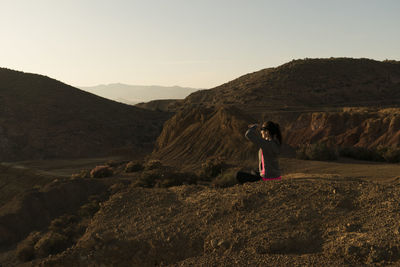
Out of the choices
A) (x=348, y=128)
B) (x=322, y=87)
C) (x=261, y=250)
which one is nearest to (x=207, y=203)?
(x=261, y=250)

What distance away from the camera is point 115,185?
568 inches

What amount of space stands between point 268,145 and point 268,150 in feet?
0.53

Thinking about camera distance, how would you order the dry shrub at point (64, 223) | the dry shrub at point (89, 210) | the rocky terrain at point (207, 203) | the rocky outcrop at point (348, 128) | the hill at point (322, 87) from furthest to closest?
the hill at point (322, 87) < the rocky outcrop at point (348, 128) < the dry shrub at point (89, 210) < the dry shrub at point (64, 223) < the rocky terrain at point (207, 203)

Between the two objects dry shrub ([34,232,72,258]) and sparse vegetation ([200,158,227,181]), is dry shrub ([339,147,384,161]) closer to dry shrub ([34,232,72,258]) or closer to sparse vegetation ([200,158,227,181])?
sparse vegetation ([200,158,227,181])

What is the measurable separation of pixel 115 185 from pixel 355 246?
36.7ft

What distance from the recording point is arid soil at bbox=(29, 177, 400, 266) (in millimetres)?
5070

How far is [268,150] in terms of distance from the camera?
7039 millimetres

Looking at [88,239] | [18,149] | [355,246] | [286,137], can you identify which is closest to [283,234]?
[355,246]

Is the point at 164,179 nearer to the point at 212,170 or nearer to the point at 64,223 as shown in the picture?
the point at 212,170

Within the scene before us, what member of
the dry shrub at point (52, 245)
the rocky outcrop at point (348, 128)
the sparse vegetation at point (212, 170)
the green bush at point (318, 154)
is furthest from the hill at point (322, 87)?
the dry shrub at point (52, 245)

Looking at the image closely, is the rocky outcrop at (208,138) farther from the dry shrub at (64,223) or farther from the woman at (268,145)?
the woman at (268,145)

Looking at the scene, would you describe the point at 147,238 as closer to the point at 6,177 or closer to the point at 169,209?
the point at 169,209

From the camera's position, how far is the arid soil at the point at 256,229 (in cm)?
507

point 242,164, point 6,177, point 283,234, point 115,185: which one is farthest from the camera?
point 6,177
